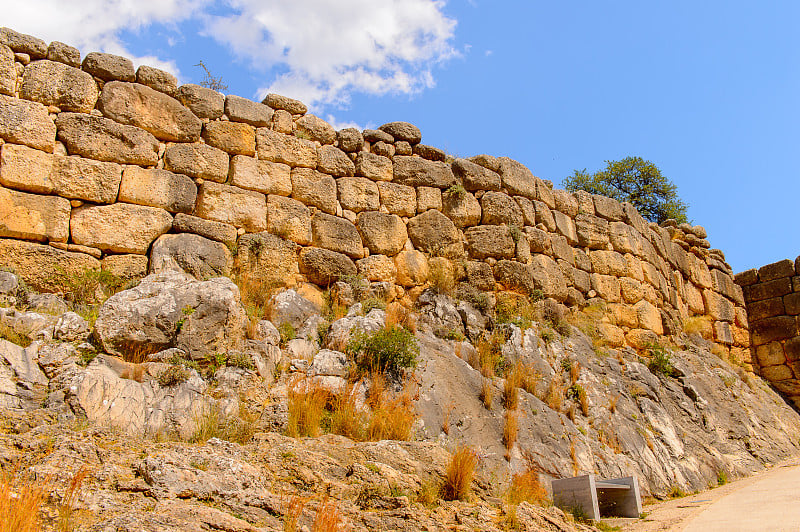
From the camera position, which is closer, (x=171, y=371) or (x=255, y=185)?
(x=171, y=371)

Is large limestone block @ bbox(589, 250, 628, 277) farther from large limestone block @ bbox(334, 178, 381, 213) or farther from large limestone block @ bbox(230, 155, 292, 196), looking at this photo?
large limestone block @ bbox(230, 155, 292, 196)

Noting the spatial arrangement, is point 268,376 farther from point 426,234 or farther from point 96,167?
point 426,234

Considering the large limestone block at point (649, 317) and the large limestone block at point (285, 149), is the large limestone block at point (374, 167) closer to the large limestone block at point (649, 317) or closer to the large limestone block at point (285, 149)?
the large limestone block at point (285, 149)

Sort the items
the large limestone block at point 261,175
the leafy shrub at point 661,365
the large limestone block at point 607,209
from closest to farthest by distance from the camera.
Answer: the large limestone block at point 261,175 < the leafy shrub at point 661,365 < the large limestone block at point 607,209

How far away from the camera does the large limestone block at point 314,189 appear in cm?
773

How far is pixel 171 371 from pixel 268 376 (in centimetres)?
86

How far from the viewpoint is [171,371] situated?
516 centimetres

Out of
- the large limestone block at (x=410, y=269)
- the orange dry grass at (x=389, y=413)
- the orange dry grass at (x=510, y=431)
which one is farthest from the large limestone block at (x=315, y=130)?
the orange dry grass at (x=510, y=431)

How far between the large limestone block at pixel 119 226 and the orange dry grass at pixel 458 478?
399 cm

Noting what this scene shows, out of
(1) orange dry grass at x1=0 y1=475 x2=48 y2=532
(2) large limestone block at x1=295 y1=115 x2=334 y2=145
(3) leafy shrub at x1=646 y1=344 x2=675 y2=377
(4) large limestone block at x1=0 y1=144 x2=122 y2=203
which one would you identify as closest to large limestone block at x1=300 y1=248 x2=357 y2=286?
(2) large limestone block at x1=295 y1=115 x2=334 y2=145

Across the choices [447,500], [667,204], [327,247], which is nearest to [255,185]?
[327,247]

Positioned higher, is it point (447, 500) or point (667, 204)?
point (667, 204)

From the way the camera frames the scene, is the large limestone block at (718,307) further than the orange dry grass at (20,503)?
Yes

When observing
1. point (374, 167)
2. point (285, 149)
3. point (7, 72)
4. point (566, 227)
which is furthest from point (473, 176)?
point (7, 72)
